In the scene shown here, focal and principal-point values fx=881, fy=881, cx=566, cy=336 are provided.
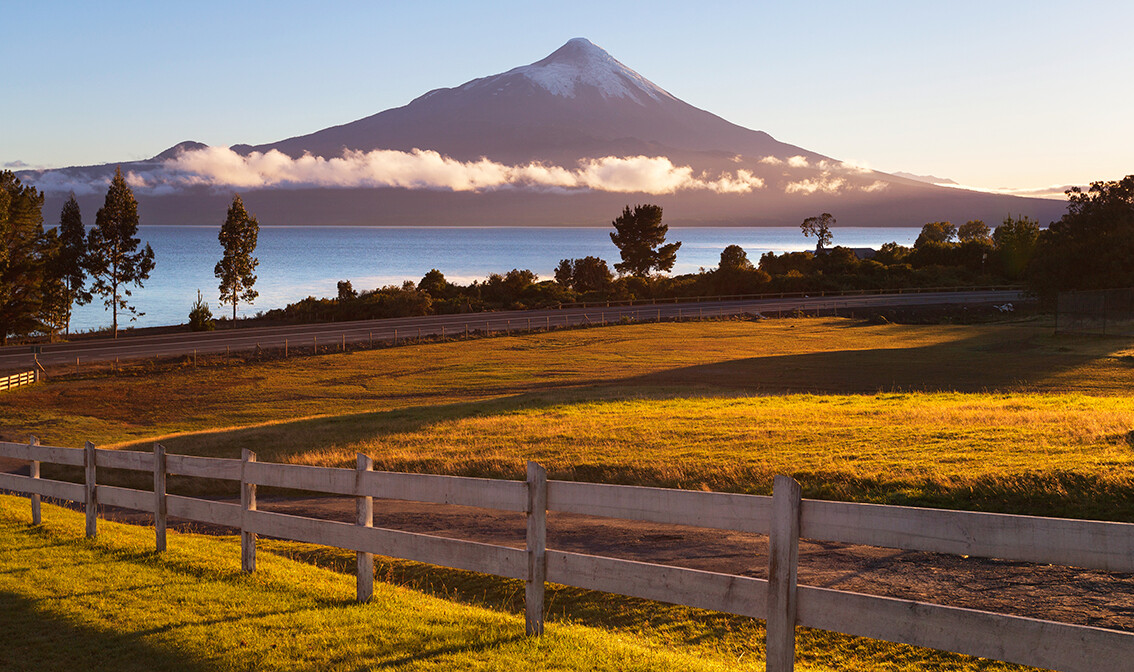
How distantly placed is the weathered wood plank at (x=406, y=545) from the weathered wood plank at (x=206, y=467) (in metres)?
0.61

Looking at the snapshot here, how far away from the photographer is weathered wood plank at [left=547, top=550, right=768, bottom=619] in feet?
19.0

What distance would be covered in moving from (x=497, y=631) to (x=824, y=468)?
10369 mm

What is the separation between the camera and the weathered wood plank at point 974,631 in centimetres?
460

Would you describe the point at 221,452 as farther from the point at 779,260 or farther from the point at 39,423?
the point at 779,260

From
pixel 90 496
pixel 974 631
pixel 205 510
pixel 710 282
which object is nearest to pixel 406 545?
pixel 205 510

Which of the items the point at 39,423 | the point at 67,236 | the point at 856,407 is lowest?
the point at 39,423

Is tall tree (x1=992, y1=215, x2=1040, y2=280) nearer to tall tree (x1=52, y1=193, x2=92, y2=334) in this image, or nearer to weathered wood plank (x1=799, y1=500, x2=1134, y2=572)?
tall tree (x1=52, y1=193, x2=92, y2=334)

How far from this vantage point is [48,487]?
38.6 ft

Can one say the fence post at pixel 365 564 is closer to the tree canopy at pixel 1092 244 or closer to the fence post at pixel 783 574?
the fence post at pixel 783 574

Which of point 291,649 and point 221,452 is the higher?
point 291,649

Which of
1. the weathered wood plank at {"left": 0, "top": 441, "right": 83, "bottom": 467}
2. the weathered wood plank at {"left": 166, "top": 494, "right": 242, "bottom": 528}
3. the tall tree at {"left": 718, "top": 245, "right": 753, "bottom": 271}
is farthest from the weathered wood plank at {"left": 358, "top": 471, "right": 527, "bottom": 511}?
the tall tree at {"left": 718, "top": 245, "right": 753, "bottom": 271}

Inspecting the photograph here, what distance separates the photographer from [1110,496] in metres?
13.0

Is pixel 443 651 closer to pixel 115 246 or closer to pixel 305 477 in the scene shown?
pixel 305 477

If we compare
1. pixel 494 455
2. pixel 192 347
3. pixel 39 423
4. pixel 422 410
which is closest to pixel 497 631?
pixel 494 455
